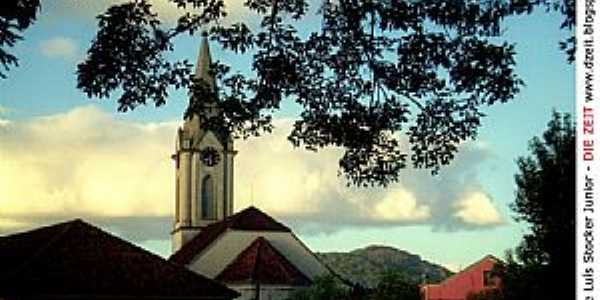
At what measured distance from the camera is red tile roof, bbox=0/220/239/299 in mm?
3400

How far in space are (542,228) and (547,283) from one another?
0.73 feet

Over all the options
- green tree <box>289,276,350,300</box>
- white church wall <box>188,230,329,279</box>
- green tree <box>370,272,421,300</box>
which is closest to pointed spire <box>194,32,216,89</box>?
green tree <box>370,272,421,300</box>

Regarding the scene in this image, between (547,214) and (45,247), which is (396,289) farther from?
(547,214)

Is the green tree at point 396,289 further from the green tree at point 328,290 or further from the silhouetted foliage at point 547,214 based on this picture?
the silhouetted foliage at point 547,214

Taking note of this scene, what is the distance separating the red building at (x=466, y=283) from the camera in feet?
9.12

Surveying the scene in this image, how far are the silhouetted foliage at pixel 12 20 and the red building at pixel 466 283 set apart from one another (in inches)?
45.5

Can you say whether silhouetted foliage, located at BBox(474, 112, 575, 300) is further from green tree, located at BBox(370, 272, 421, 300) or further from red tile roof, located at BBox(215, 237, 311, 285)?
red tile roof, located at BBox(215, 237, 311, 285)

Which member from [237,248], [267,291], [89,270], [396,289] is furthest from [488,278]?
[237,248]

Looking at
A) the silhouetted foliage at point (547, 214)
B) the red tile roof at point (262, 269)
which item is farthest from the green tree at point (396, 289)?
the red tile roof at point (262, 269)

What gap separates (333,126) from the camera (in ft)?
7.51

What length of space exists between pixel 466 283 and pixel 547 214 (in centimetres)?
127

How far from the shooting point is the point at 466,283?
3686 millimetres

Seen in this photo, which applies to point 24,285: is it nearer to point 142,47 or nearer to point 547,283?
point 142,47
